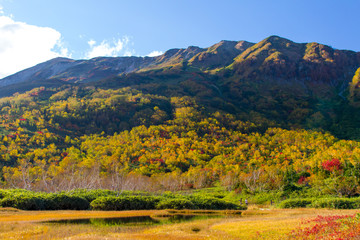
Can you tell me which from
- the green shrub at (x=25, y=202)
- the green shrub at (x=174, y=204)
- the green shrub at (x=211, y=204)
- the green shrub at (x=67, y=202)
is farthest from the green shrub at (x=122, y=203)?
the green shrub at (x=211, y=204)

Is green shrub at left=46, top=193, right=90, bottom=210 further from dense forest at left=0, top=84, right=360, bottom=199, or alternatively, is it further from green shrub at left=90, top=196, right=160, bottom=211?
dense forest at left=0, top=84, right=360, bottom=199

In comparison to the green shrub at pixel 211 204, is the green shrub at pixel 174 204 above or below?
above

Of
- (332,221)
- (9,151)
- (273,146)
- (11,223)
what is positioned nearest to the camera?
(332,221)

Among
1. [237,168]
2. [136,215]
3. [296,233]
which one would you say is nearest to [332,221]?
[296,233]

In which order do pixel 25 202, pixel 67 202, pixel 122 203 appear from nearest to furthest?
1. pixel 25 202
2. pixel 67 202
3. pixel 122 203

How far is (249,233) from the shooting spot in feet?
74.7

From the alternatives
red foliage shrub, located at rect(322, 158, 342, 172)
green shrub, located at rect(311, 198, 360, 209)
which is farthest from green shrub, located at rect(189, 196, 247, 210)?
red foliage shrub, located at rect(322, 158, 342, 172)

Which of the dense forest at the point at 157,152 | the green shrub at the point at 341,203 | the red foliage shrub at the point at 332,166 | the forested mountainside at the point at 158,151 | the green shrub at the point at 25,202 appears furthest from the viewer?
the forested mountainside at the point at 158,151

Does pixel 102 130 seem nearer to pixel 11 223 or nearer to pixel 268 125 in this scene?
pixel 268 125

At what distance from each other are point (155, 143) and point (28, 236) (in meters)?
133

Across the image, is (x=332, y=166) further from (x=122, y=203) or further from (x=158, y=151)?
(x=158, y=151)

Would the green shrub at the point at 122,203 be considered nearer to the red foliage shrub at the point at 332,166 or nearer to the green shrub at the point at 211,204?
the green shrub at the point at 211,204

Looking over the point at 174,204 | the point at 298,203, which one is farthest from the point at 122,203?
the point at 298,203

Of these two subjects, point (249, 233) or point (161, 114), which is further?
point (161, 114)
